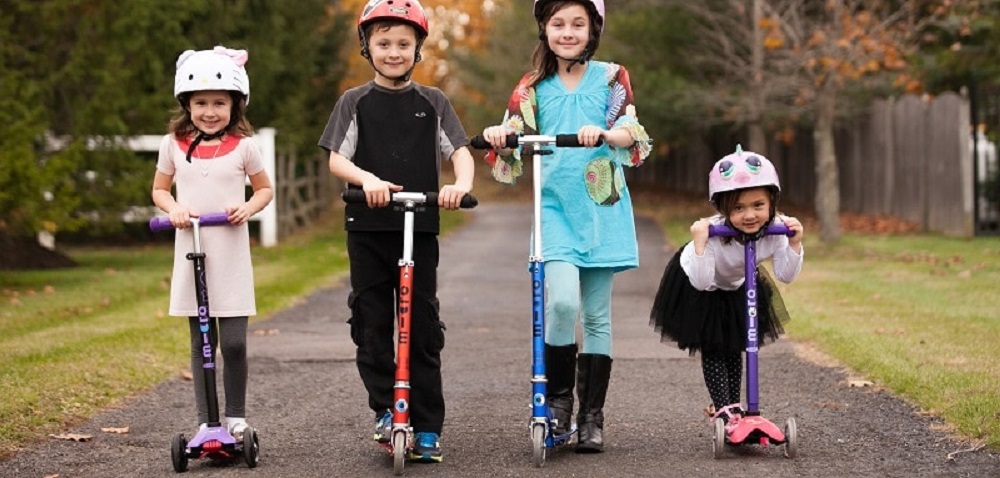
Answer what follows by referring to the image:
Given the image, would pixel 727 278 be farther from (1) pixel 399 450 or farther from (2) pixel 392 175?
(1) pixel 399 450

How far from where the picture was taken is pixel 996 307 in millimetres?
12469

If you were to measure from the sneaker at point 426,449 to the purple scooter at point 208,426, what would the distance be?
2.11 ft

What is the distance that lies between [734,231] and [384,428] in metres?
1.66

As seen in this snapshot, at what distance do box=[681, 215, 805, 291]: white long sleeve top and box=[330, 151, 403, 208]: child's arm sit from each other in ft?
4.26

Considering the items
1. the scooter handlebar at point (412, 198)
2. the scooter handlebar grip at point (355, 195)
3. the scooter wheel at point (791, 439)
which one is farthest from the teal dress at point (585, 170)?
the scooter wheel at point (791, 439)

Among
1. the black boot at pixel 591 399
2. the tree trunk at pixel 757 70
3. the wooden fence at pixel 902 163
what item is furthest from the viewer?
the tree trunk at pixel 757 70

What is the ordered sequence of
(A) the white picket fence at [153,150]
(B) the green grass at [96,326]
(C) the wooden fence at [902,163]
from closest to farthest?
(B) the green grass at [96,326] < (A) the white picket fence at [153,150] < (C) the wooden fence at [902,163]

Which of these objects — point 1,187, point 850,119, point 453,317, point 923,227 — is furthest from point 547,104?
point 850,119

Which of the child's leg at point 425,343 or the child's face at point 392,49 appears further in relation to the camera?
the child's leg at point 425,343

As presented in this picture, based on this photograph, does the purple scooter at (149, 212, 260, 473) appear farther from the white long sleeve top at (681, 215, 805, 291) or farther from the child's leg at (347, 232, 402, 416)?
the white long sleeve top at (681, 215, 805, 291)

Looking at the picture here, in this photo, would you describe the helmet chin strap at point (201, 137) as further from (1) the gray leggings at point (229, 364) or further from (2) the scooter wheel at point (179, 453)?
(2) the scooter wheel at point (179, 453)

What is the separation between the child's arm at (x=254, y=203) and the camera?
6.60 metres

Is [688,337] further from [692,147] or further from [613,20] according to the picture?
[692,147]

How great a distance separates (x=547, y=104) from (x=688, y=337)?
1.17 m
